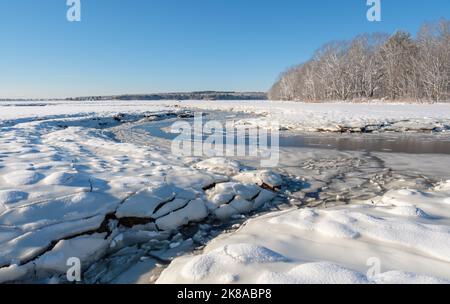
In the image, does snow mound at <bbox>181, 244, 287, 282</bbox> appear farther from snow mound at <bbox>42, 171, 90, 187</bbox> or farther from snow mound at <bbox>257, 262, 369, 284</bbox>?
snow mound at <bbox>42, 171, 90, 187</bbox>

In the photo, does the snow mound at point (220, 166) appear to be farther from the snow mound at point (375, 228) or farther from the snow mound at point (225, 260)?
the snow mound at point (225, 260)

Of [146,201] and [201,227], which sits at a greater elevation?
[146,201]

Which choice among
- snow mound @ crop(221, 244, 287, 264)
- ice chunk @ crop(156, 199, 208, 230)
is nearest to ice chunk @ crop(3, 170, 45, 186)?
ice chunk @ crop(156, 199, 208, 230)

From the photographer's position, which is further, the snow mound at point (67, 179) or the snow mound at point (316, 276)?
the snow mound at point (67, 179)

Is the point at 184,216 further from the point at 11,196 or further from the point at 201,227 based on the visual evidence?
the point at 11,196

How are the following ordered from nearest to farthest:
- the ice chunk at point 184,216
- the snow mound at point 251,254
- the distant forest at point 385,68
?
the snow mound at point 251,254, the ice chunk at point 184,216, the distant forest at point 385,68

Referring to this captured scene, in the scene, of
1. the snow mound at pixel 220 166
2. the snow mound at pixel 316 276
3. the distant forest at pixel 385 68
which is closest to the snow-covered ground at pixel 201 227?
the snow mound at pixel 316 276

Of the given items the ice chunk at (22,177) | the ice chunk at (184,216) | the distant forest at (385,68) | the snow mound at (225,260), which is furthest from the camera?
the distant forest at (385,68)

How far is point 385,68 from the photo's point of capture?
135 feet

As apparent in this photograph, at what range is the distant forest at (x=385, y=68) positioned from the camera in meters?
33.0

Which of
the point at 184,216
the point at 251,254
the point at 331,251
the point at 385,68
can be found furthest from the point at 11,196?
the point at 385,68
